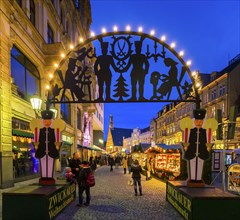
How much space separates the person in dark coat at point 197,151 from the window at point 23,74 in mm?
10772

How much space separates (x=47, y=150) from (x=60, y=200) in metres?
1.54

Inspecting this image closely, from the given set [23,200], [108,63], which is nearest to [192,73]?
[108,63]

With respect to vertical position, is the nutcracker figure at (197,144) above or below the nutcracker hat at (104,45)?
below

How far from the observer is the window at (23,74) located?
15.7 metres

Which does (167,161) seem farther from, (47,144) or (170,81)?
(47,144)

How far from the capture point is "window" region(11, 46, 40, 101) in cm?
1567

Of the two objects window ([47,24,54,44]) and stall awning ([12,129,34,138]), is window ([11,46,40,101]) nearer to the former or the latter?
stall awning ([12,129,34,138])

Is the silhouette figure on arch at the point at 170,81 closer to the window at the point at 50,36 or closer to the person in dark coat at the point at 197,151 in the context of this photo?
the person in dark coat at the point at 197,151

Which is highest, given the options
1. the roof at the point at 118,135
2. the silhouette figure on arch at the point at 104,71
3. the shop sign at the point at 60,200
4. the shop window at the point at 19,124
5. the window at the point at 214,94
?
the window at the point at 214,94

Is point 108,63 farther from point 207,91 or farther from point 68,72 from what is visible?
point 207,91

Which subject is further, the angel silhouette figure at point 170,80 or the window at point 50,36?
the window at point 50,36

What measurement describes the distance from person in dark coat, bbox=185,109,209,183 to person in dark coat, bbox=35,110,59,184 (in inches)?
158

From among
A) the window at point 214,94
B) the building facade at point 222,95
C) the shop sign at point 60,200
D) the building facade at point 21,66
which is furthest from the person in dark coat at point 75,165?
the window at point 214,94

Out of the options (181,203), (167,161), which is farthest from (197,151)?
(167,161)
